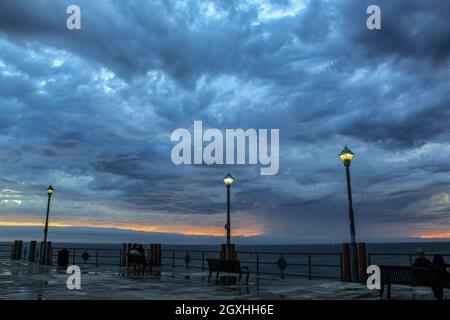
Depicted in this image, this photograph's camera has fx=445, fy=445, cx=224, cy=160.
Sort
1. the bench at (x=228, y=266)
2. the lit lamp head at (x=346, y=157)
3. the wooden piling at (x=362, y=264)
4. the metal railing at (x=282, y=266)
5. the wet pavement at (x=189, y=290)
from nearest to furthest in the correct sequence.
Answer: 1. the wet pavement at (x=189, y=290)
2. the wooden piling at (x=362, y=264)
3. the lit lamp head at (x=346, y=157)
4. the bench at (x=228, y=266)
5. the metal railing at (x=282, y=266)

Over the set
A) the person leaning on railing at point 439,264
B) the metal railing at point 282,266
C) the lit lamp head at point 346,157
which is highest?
the lit lamp head at point 346,157

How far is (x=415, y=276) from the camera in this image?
41.6 ft

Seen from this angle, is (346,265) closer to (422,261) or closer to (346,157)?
(346,157)

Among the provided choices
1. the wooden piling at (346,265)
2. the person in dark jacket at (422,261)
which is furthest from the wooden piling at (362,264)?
the person in dark jacket at (422,261)

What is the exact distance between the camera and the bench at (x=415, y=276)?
1194 centimetres

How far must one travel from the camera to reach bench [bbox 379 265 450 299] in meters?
11.9

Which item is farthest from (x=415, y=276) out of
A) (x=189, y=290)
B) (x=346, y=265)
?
(x=189, y=290)

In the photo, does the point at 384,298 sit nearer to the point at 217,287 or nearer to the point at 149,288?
the point at 217,287

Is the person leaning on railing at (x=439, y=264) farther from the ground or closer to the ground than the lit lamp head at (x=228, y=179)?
closer to the ground

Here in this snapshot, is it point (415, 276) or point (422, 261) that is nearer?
point (415, 276)

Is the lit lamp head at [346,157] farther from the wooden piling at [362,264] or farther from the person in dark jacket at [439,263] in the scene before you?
the person in dark jacket at [439,263]
